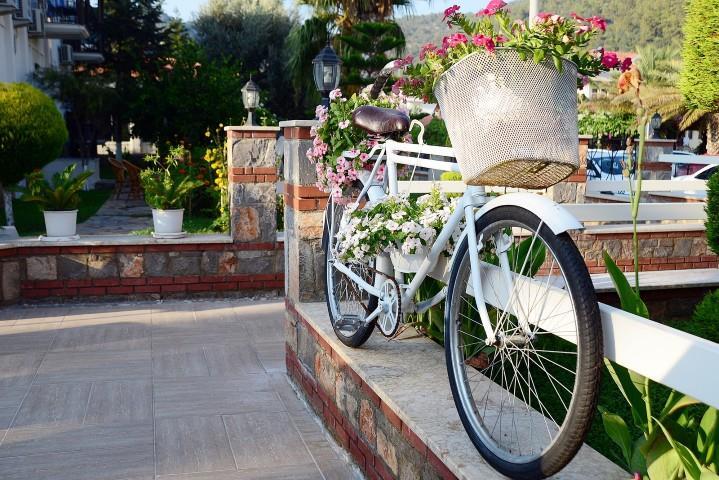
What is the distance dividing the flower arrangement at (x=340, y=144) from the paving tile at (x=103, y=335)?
220 cm

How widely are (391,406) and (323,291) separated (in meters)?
1.82

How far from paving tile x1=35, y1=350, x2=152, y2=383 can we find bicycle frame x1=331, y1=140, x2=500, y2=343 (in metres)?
1.80

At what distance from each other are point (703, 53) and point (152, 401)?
198 inches

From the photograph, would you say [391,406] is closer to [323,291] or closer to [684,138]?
[323,291]

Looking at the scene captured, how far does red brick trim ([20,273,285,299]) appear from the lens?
6836 millimetres

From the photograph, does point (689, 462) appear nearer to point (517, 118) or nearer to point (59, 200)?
point (517, 118)

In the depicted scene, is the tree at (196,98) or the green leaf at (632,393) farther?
the tree at (196,98)

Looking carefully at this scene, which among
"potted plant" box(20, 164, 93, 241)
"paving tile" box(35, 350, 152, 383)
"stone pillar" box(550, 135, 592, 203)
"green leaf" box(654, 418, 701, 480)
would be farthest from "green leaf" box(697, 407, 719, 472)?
"potted plant" box(20, 164, 93, 241)

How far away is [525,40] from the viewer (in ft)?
7.18

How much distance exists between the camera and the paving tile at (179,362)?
4.93m

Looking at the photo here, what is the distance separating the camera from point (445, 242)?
2918 mm

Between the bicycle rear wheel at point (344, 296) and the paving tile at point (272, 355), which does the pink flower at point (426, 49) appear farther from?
the paving tile at point (272, 355)

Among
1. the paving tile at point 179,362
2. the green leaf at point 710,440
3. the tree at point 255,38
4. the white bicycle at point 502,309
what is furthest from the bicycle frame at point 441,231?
the tree at point 255,38

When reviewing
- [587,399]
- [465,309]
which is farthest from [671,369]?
[465,309]
